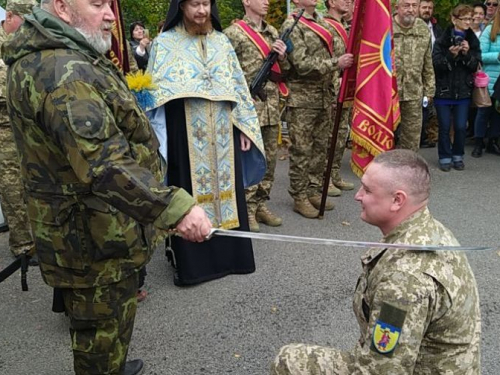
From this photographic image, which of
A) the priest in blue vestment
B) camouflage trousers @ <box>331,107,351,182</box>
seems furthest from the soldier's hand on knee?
camouflage trousers @ <box>331,107,351,182</box>

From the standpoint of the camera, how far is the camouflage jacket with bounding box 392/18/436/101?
607cm

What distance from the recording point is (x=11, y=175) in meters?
4.42

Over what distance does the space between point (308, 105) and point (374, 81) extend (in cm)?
85

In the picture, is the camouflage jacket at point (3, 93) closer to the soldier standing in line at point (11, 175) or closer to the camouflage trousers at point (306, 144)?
the soldier standing in line at point (11, 175)

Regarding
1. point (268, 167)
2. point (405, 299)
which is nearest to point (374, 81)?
point (268, 167)

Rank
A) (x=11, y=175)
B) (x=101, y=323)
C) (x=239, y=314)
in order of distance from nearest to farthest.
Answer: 1. (x=101, y=323)
2. (x=239, y=314)
3. (x=11, y=175)

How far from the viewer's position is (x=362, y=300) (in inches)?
76.8

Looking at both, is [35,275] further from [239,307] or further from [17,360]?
[239,307]

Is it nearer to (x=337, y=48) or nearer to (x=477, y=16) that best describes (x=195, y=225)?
(x=337, y=48)

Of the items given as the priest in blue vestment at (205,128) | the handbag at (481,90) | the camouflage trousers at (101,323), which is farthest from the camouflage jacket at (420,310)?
the handbag at (481,90)

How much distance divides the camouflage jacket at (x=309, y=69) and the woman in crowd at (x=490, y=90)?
2.81 m

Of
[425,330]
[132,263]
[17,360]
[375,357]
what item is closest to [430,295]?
[425,330]

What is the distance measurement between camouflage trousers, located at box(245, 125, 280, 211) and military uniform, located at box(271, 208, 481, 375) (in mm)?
3100

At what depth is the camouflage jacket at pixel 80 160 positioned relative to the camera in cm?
200
